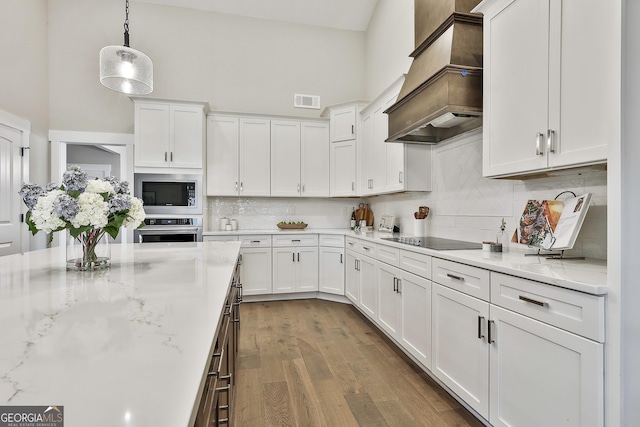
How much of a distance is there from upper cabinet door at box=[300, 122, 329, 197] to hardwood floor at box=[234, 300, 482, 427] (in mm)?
1903

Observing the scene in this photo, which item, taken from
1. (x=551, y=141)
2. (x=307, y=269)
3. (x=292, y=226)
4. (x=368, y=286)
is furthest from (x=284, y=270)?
(x=551, y=141)

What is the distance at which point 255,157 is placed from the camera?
4.44 metres

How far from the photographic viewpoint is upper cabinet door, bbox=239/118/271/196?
4406 millimetres

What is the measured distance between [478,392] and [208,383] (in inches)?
61.6

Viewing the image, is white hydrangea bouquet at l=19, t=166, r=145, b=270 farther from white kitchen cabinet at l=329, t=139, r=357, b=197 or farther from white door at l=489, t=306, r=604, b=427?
white kitchen cabinet at l=329, t=139, r=357, b=197

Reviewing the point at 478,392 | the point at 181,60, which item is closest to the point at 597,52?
the point at 478,392

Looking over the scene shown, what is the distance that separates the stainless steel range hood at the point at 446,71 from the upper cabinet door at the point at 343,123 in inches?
64.0

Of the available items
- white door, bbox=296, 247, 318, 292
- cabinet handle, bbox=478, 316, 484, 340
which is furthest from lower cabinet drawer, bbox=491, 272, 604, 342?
white door, bbox=296, 247, 318, 292

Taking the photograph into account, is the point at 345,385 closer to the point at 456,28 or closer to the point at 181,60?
the point at 456,28

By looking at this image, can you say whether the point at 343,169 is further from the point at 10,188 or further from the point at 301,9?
the point at 10,188

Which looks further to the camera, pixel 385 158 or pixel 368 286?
pixel 385 158

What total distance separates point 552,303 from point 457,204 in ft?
5.52

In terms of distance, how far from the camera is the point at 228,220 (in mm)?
4539

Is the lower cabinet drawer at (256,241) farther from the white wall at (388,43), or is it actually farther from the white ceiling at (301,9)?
the white ceiling at (301,9)
